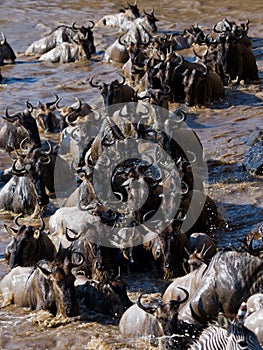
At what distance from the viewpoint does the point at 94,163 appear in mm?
13922

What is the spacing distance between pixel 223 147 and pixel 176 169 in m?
2.68

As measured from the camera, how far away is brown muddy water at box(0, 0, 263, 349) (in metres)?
10.0

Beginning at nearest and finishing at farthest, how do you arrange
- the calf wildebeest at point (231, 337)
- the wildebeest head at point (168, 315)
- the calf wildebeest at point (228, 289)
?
the calf wildebeest at point (231, 337), the wildebeest head at point (168, 315), the calf wildebeest at point (228, 289)

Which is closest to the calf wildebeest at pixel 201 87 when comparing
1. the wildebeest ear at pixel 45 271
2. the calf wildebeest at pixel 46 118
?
the calf wildebeest at pixel 46 118

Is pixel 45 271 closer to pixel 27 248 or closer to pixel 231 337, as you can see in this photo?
pixel 27 248

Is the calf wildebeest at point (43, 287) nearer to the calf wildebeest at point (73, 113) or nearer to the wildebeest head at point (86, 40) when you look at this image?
the calf wildebeest at point (73, 113)

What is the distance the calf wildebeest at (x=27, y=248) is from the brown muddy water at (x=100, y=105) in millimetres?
255

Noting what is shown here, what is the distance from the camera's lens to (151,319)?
9469mm

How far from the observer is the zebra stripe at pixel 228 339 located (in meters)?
6.36

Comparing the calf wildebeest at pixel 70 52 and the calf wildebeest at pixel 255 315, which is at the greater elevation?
the calf wildebeest at pixel 70 52

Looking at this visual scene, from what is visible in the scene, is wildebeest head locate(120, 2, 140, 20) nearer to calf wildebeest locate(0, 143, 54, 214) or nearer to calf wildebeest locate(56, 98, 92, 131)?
calf wildebeest locate(56, 98, 92, 131)

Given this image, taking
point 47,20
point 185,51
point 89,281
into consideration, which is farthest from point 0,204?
point 47,20

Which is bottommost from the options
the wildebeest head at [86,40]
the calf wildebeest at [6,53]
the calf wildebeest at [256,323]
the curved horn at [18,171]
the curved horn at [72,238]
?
Answer: the curved horn at [72,238]

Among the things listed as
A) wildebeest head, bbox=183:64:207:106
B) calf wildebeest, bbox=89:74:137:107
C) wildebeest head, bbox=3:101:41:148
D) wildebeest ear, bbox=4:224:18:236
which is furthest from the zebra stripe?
wildebeest head, bbox=183:64:207:106
